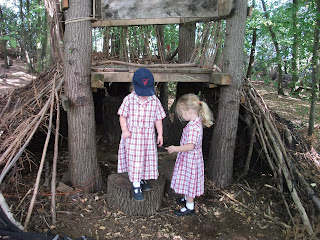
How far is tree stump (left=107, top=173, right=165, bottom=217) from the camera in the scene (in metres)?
3.36

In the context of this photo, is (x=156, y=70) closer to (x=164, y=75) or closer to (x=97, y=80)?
(x=164, y=75)

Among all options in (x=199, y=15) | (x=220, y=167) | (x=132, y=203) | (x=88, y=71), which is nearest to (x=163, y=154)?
(x=220, y=167)

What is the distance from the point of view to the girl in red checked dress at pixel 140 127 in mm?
3057

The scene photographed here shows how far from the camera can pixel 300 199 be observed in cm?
353

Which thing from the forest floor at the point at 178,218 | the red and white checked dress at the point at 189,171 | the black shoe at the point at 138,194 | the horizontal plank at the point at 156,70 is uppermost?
the horizontal plank at the point at 156,70

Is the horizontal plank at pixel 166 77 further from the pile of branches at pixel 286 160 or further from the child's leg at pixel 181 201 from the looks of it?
the child's leg at pixel 181 201

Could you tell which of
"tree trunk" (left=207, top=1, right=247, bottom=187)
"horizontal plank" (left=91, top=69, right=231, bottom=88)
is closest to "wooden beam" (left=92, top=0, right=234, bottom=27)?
"tree trunk" (left=207, top=1, right=247, bottom=187)

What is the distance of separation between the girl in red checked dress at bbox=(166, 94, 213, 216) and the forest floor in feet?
0.84

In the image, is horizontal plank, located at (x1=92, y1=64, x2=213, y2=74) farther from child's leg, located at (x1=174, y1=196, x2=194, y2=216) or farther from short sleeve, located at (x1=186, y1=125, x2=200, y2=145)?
child's leg, located at (x1=174, y1=196, x2=194, y2=216)

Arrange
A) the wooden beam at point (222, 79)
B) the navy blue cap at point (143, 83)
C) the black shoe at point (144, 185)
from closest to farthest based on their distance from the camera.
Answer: the navy blue cap at point (143, 83), the black shoe at point (144, 185), the wooden beam at point (222, 79)

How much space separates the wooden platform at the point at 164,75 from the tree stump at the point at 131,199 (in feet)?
4.30

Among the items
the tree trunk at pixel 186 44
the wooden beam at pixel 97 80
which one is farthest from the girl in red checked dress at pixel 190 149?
the tree trunk at pixel 186 44

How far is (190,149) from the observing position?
313 centimetres

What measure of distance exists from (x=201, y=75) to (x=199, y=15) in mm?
830
